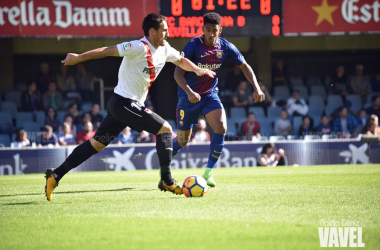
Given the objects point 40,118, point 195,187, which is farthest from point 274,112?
point 195,187

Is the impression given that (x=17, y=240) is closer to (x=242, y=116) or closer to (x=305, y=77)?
(x=242, y=116)

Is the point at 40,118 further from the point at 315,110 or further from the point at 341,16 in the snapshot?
the point at 341,16

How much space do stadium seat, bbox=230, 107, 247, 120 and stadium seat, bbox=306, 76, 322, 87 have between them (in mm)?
4371

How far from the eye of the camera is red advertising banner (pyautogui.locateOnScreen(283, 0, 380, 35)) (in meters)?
18.2

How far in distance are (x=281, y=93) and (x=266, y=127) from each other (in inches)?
96.5

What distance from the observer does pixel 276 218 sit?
5.38 meters

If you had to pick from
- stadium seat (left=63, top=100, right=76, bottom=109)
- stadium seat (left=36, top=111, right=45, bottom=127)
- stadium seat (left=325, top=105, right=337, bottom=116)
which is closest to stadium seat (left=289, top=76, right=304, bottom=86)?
stadium seat (left=325, top=105, right=337, bottom=116)

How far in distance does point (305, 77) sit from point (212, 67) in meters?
15.3

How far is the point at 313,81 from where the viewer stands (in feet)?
75.2

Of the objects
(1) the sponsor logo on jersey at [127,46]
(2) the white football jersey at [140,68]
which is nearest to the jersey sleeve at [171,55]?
(2) the white football jersey at [140,68]

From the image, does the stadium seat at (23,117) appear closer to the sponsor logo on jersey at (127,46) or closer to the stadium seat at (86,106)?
the stadium seat at (86,106)

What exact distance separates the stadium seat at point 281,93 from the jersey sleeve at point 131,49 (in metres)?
14.1

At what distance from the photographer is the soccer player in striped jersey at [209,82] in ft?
28.3

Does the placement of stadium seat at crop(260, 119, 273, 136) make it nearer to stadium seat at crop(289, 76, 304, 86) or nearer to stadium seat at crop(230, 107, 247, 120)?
stadium seat at crop(230, 107, 247, 120)
